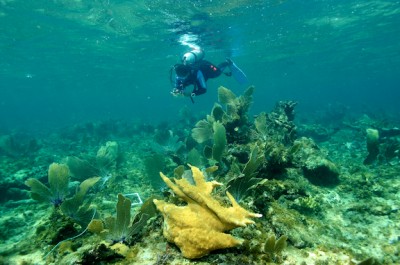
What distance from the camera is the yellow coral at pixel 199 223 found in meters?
2.43

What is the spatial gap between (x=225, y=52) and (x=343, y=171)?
2600 centimetres

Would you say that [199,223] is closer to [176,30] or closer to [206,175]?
[206,175]

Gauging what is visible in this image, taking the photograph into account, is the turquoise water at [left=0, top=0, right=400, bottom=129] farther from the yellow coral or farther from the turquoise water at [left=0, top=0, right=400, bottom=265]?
the yellow coral

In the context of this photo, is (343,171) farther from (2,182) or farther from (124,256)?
(2,182)

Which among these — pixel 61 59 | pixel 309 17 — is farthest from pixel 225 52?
pixel 61 59

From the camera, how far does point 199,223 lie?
8.24 feet

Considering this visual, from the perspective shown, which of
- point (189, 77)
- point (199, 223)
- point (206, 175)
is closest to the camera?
point (199, 223)

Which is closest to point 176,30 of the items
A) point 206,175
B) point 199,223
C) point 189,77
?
point 189,77

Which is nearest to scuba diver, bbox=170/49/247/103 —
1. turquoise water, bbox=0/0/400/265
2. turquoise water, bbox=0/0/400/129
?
turquoise water, bbox=0/0/400/265

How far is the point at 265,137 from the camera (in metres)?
7.90

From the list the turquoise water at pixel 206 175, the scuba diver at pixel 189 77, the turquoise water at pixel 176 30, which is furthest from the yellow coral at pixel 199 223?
Answer: the turquoise water at pixel 176 30

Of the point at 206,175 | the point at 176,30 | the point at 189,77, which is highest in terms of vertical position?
the point at 176,30

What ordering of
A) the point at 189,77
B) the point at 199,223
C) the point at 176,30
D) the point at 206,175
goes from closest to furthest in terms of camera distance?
the point at 199,223, the point at 206,175, the point at 189,77, the point at 176,30

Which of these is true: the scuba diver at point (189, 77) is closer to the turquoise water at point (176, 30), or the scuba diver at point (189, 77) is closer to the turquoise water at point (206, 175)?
the turquoise water at point (206, 175)
